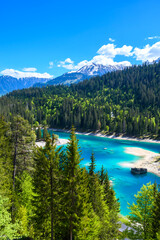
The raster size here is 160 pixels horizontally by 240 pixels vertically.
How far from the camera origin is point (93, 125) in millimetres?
161250

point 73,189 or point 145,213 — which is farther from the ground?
point 73,189

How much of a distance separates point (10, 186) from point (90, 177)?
1222 centimetres

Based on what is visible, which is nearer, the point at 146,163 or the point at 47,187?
the point at 47,187

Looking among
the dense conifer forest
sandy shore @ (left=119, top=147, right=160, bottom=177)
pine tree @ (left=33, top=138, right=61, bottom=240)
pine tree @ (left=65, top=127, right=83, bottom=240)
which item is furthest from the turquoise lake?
pine tree @ (left=33, top=138, right=61, bottom=240)

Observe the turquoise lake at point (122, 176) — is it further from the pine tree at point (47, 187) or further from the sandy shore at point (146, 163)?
the pine tree at point (47, 187)

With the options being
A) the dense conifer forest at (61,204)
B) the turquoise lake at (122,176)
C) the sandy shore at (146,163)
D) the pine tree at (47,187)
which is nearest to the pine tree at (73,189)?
the dense conifer forest at (61,204)

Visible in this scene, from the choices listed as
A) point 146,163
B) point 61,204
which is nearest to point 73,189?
point 61,204

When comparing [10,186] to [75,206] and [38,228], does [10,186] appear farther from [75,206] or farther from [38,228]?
[75,206]

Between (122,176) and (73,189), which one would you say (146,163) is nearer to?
(122,176)

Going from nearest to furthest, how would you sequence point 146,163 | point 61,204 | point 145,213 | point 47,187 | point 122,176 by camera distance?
point 47,187 < point 61,204 < point 145,213 < point 122,176 < point 146,163

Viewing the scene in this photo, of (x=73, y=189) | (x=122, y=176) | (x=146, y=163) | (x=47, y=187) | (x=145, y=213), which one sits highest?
(x=47, y=187)

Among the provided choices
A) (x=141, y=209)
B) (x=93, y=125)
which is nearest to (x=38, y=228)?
(x=141, y=209)

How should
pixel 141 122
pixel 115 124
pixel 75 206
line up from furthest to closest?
1. pixel 115 124
2. pixel 141 122
3. pixel 75 206

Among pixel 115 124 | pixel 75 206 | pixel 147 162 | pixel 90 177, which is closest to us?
pixel 75 206
